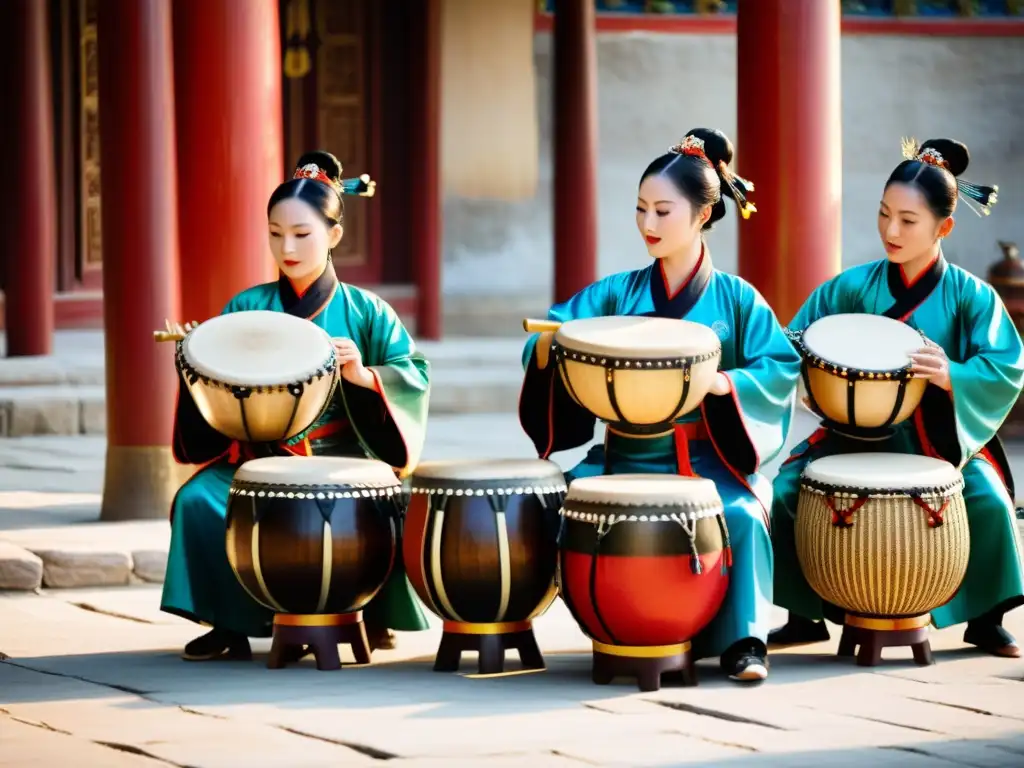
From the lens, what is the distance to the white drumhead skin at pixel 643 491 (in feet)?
15.6

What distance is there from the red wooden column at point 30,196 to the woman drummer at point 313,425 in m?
5.76

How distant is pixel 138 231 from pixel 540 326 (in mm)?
2771

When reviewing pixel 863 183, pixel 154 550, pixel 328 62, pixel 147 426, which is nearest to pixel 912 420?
pixel 154 550

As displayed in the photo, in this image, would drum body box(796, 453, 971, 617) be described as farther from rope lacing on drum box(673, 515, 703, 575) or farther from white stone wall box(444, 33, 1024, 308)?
white stone wall box(444, 33, 1024, 308)

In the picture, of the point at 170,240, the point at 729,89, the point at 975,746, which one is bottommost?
the point at 975,746

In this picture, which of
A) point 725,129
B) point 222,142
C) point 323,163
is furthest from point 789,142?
point 725,129

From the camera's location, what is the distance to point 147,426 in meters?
7.29

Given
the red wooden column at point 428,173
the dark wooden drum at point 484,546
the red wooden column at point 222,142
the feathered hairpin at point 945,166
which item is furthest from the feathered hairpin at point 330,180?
the red wooden column at point 428,173

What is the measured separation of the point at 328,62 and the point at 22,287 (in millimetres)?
2921

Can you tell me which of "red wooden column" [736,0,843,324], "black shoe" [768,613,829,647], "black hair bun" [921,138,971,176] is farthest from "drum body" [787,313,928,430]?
"red wooden column" [736,0,843,324]

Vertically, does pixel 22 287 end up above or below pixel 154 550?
above

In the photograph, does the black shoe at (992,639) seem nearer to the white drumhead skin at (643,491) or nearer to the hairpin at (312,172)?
the white drumhead skin at (643,491)

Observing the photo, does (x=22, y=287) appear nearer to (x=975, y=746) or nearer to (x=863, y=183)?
(x=863, y=183)

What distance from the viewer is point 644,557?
4.74m
